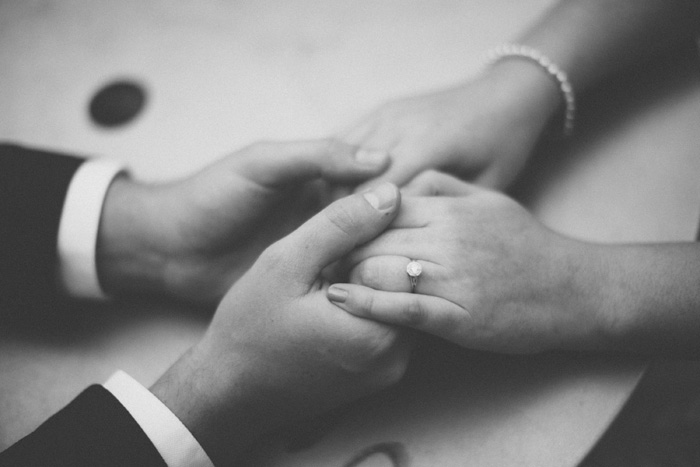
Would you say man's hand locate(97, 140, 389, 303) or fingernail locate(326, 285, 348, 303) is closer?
fingernail locate(326, 285, 348, 303)

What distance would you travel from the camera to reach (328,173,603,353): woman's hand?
0.52 meters

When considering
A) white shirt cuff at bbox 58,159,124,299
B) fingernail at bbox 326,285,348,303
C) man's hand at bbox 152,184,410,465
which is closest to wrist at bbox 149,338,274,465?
man's hand at bbox 152,184,410,465

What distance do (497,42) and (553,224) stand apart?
0.34 meters

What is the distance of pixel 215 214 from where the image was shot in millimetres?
657

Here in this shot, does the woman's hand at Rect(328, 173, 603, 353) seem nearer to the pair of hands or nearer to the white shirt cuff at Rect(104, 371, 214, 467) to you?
the pair of hands

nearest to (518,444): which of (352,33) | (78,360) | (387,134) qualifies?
(387,134)

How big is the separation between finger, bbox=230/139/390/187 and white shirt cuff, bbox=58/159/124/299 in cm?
22

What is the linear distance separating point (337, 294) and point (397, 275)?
3.0 inches

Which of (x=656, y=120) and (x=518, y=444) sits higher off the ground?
(x=656, y=120)

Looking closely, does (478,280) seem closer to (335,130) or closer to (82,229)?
(335,130)

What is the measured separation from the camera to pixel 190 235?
68 cm

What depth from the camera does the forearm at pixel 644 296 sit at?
0.53 m

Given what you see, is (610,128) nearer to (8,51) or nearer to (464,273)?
(464,273)

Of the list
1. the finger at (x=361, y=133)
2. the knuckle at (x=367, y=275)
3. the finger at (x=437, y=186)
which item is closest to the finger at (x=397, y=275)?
the knuckle at (x=367, y=275)
